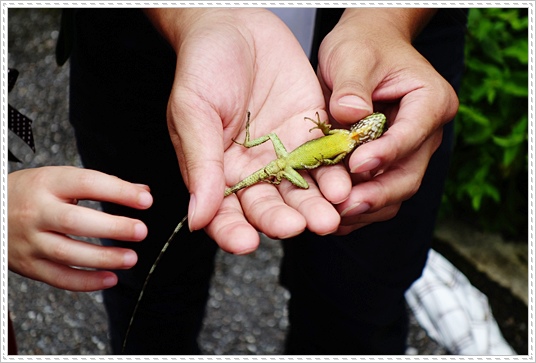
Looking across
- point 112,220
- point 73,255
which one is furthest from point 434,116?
point 73,255

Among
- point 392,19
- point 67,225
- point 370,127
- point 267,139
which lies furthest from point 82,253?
point 392,19

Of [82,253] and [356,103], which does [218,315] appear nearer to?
[82,253]

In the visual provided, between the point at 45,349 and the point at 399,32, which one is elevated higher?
the point at 399,32

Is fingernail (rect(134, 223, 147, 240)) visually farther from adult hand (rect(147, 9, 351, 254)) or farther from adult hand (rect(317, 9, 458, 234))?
adult hand (rect(317, 9, 458, 234))

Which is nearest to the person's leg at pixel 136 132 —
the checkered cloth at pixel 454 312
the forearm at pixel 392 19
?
the forearm at pixel 392 19

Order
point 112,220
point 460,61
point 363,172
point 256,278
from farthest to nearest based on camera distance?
point 256,278
point 460,61
point 363,172
point 112,220

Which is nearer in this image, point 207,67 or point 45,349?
point 207,67

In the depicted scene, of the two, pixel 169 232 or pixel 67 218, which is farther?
pixel 169 232

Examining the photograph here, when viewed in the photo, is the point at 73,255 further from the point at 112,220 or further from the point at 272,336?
the point at 272,336
